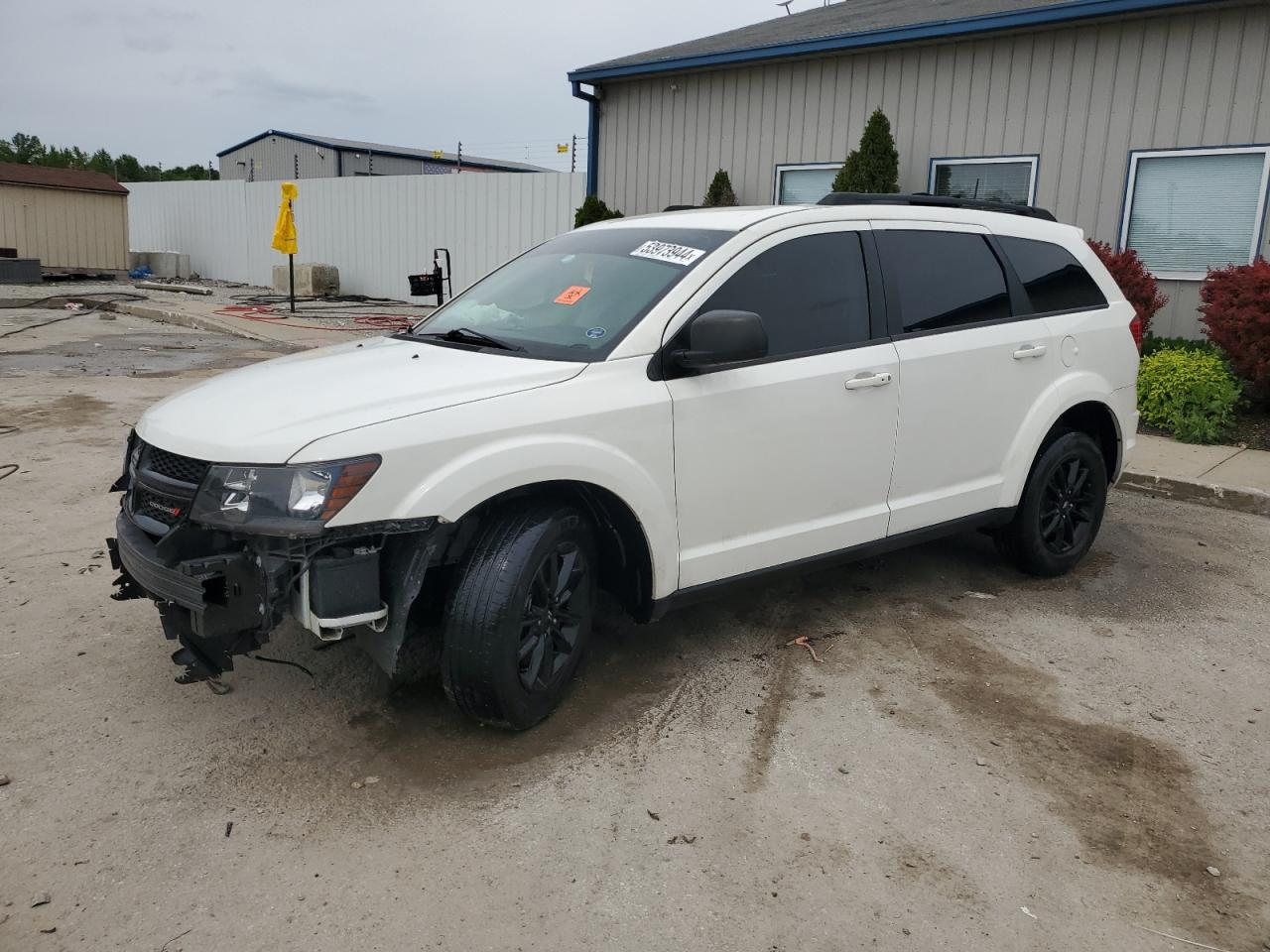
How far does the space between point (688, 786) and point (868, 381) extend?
1.85 m

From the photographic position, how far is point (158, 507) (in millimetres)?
3350

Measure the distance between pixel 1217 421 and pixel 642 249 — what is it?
21.1ft

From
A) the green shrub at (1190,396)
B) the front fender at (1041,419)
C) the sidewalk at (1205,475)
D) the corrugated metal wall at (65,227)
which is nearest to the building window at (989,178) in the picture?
the green shrub at (1190,396)

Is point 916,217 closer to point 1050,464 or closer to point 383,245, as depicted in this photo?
point 1050,464

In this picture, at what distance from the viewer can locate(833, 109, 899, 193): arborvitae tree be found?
39.1ft

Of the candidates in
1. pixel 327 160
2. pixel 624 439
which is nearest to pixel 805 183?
pixel 624 439

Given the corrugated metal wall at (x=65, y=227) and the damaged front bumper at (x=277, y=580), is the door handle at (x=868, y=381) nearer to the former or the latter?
the damaged front bumper at (x=277, y=580)

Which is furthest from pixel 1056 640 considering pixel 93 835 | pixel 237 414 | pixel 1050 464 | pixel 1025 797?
pixel 93 835

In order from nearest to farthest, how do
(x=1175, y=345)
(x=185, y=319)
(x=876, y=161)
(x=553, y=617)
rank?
(x=553, y=617) < (x=1175, y=345) < (x=876, y=161) < (x=185, y=319)

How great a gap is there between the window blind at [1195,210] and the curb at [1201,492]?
13.8 feet

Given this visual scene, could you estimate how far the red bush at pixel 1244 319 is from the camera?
8.34m

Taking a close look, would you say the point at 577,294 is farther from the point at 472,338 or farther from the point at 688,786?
the point at 688,786

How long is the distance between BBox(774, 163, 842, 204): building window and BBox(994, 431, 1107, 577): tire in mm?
8368

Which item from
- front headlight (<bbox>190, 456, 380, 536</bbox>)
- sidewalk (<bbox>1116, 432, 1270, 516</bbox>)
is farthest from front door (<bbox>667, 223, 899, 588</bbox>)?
→ sidewalk (<bbox>1116, 432, 1270, 516</bbox>)
